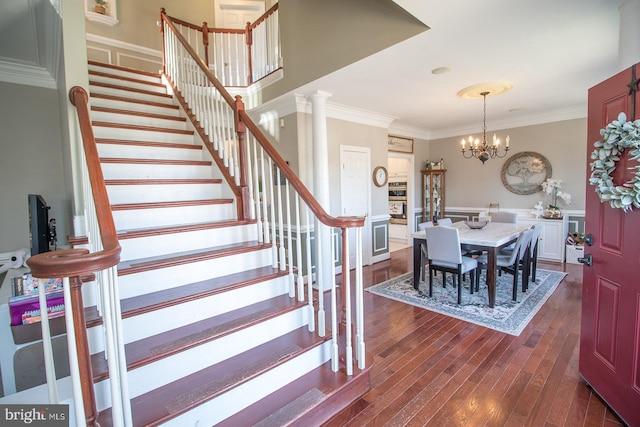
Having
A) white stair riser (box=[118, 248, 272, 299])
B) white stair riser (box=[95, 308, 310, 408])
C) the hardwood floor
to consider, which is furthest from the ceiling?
the hardwood floor

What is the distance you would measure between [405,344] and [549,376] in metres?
1.07

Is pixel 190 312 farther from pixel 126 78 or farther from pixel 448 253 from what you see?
pixel 126 78

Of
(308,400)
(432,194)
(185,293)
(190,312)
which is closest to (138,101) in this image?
(185,293)

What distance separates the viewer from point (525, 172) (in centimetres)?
587

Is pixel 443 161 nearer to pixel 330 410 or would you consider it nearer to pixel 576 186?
pixel 576 186

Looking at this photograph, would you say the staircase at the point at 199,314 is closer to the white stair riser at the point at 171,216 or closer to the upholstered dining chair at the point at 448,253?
the white stair riser at the point at 171,216

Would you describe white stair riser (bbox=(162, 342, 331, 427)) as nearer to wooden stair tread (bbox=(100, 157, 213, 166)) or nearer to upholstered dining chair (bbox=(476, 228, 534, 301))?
wooden stair tread (bbox=(100, 157, 213, 166))

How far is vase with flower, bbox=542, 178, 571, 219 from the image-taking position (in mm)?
5363

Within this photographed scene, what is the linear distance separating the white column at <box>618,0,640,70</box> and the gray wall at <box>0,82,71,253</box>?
564cm

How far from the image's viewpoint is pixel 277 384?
1.79 meters

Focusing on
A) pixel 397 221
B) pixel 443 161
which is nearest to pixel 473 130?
pixel 443 161

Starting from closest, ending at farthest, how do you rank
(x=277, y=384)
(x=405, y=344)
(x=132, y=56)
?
1. (x=277, y=384)
2. (x=405, y=344)
3. (x=132, y=56)

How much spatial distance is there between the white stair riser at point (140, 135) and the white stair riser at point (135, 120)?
0.89 feet

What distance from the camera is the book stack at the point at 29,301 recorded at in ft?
5.14
